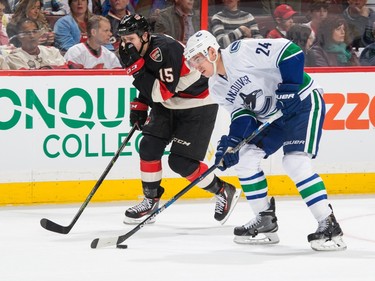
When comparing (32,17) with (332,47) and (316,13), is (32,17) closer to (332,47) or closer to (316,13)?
(316,13)

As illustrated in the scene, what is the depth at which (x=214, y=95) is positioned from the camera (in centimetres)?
446

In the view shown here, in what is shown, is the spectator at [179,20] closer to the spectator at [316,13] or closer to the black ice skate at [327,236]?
the spectator at [316,13]

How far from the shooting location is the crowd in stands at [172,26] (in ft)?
18.7

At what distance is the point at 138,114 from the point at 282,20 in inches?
57.7

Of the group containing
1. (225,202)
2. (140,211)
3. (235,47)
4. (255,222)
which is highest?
(235,47)

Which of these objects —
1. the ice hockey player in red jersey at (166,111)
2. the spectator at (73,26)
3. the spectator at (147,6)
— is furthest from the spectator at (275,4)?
the ice hockey player in red jersey at (166,111)

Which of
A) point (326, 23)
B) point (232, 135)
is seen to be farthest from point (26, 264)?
point (326, 23)

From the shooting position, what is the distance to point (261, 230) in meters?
4.56

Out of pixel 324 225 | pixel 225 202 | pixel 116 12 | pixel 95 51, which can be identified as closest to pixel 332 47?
pixel 116 12

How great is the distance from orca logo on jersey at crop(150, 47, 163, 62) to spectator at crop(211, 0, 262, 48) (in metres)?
1.22

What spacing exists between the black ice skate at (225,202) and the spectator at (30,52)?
127 centimetres

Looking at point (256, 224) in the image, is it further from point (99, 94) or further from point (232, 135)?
point (99, 94)

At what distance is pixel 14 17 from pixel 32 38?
153 millimetres

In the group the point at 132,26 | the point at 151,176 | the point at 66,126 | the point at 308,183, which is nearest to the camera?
the point at 308,183
